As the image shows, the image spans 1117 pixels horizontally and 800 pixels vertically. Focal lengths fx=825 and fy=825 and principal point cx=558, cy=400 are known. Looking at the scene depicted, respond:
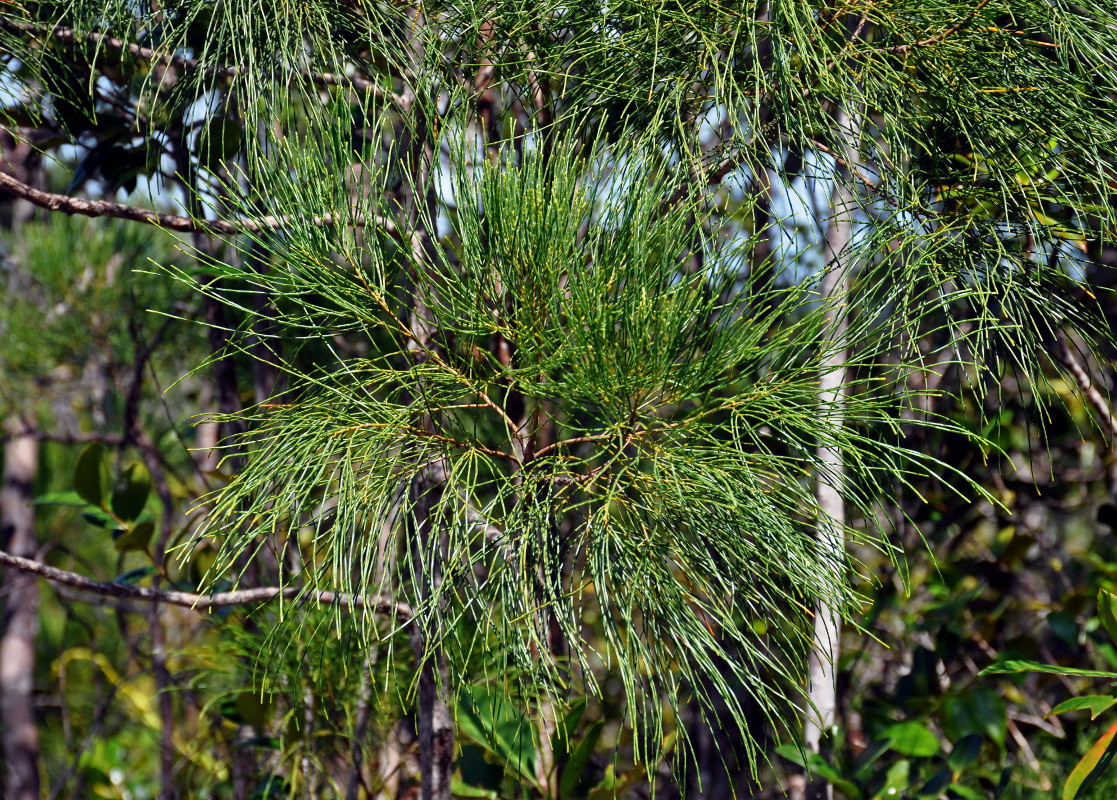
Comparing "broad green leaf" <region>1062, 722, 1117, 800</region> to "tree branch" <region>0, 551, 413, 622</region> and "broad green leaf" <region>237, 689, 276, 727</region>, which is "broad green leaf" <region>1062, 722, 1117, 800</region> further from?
"broad green leaf" <region>237, 689, 276, 727</region>

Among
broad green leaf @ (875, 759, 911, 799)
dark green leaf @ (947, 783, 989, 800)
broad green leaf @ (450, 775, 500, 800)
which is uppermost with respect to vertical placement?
broad green leaf @ (450, 775, 500, 800)

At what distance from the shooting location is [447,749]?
664 mm

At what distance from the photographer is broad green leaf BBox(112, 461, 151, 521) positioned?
919mm

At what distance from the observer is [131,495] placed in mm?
924

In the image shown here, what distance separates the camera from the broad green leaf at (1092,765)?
607 mm

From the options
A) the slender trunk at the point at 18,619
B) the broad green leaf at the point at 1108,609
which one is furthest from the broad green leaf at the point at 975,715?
the slender trunk at the point at 18,619

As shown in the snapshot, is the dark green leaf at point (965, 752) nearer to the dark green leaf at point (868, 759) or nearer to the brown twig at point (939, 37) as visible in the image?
the dark green leaf at point (868, 759)

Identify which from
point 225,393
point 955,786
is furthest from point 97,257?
point 955,786

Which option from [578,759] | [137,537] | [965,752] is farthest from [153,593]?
[965,752]

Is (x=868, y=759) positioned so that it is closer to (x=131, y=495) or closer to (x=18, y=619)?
(x=131, y=495)

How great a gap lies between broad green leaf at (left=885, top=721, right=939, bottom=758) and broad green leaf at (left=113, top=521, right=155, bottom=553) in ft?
2.74

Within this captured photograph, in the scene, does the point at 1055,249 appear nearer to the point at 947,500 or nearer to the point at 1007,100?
the point at 1007,100

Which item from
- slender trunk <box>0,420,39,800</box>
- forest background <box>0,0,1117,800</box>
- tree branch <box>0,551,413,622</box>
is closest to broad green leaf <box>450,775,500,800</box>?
forest background <box>0,0,1117,800</box>

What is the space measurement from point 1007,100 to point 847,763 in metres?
0.71
